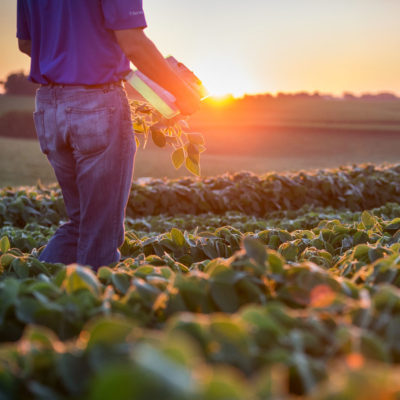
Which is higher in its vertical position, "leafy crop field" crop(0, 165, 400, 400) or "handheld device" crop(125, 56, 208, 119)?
"handheld device" crop(125, 56, 208, 119)

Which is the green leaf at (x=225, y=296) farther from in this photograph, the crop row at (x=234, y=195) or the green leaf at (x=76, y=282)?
the crop row at (x=234, y=195)

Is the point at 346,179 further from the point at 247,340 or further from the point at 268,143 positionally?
the point at 268,143

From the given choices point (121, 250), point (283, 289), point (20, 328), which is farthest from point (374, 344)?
point (121, 250)

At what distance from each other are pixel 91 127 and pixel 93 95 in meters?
0.17

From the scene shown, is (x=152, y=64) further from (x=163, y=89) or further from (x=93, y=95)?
(x=93, y=95)

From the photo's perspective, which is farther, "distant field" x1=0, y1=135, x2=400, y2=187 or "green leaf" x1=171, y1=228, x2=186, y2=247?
"distant field" x1=0, y1=135, x2=400, y2=187

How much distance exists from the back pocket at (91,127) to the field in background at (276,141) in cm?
1989

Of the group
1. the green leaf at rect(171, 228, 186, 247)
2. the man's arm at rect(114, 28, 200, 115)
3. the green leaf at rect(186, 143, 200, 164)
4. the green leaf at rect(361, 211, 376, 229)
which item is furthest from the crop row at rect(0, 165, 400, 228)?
the green leaf at rect(361, 211, 376, 229)

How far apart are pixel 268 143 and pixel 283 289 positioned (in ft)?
123

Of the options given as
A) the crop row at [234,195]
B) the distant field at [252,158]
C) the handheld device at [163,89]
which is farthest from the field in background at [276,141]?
the handheld device at [163,89]

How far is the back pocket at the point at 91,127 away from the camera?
2.56 metres

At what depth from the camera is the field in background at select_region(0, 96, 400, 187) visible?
26.4 metres

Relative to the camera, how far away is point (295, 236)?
9.66 ft

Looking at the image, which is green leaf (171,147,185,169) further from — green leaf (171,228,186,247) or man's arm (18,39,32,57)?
man's arm (18,39,32,57)
